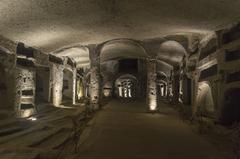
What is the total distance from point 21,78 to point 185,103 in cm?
951

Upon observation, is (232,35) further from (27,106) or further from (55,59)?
(55,59)

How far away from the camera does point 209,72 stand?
9891 millimetres

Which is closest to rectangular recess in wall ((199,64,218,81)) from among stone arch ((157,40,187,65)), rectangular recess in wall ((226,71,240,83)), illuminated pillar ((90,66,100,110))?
rectangular recess in wall ((226,71,240,83))

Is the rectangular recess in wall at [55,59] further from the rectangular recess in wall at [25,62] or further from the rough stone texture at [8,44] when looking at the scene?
the rough stone texture at [8,44]

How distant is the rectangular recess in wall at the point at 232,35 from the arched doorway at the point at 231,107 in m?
1.85

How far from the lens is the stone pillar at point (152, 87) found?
1356 cm

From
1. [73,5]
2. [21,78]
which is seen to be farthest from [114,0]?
[21,78]

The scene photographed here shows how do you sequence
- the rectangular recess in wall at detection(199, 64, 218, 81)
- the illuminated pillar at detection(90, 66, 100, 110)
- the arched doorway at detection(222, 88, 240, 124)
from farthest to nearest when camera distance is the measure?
the illuminated pillar at detection(90, 66, 100, 110) < the rectangular recess in wall at detection(199, 64, 218, 81) < the arched doorway at detection(222, 88, 240, 124)

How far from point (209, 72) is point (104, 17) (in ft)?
15.9

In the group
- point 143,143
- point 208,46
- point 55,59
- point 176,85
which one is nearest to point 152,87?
point 208,46

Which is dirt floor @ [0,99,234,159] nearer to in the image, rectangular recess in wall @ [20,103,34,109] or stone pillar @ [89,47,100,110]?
rectangular recess in wall @ [20,103,34,109]

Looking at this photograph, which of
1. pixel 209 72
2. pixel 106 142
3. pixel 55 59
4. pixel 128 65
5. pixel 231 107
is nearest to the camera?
pixel 106 142

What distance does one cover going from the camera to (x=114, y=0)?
7.48 m

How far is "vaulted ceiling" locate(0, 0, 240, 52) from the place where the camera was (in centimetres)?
702
